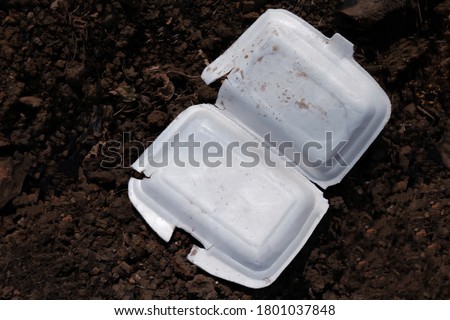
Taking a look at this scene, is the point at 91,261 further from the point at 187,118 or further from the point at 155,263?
the point at 187,118

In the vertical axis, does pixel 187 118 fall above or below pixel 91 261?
above

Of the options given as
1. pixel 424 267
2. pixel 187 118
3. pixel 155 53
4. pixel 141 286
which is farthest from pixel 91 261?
pixel 424 267

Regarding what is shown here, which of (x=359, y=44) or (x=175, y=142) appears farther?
(x=359, y=44)

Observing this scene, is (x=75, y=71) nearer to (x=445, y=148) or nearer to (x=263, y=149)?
(x=263, y=149)

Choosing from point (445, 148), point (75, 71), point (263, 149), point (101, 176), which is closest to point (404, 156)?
point (445, 148)

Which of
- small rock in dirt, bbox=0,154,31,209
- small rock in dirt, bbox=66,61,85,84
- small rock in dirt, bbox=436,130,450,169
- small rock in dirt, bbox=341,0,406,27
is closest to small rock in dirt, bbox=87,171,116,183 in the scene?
small rock in dirt, bbox=0,154,31,209

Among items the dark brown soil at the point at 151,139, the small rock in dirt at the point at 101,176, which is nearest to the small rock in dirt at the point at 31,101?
the dark brown soil at the point at 151,139

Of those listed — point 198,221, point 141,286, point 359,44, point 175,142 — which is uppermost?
Answer: point 359,44

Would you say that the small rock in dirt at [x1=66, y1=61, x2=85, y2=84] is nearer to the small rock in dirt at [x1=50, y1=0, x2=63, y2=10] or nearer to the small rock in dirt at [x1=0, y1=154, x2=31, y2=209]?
the small rock in dirt at [x1=50, y1=0, x2=63, y2=10]
